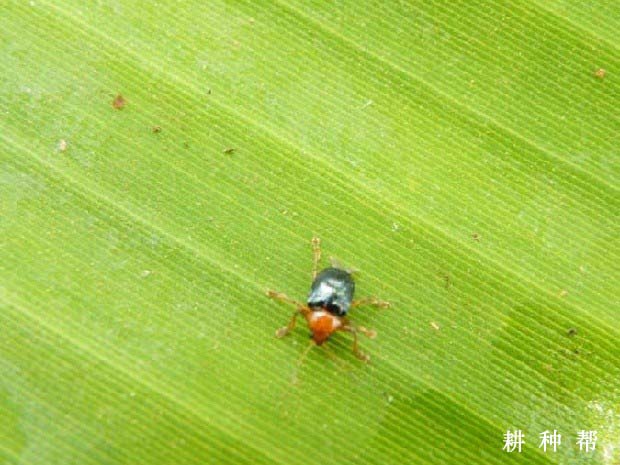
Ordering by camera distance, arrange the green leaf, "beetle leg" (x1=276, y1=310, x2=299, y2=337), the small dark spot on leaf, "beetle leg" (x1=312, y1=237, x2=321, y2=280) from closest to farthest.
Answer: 1. the green leaf
2. "beetle leg" (x1=276, y1=310, x2=299, y2=337)
3. "beetle leg" (x1=312, y1=237, x2=321, y2=280)
4. the small dark spot on leaf

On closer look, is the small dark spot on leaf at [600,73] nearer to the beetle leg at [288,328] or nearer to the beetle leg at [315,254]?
the beetle leg at [315,254]

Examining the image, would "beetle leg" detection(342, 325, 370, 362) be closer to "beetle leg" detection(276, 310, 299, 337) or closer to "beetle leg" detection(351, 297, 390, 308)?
"beetle leg" detection(351, 297, 390, 308)

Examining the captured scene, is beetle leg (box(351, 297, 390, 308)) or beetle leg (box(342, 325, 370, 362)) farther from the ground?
beetle leg (box(351, 297, 390, 308))

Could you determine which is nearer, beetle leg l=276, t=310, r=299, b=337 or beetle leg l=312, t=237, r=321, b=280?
beetle leg l=276, t=310, r=299, b=337

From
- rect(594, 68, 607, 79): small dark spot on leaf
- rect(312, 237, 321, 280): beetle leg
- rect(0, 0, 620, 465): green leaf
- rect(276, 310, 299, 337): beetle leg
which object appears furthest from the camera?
rect(594, 68, 607, 79): small dark spot on leaf

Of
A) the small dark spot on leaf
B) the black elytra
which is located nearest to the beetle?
the black elytra

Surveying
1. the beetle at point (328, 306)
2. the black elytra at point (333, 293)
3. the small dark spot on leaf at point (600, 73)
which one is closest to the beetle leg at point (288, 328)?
the beetle at point (328, 306)

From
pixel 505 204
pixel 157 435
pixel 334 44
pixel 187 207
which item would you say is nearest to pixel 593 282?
pixel 505 204

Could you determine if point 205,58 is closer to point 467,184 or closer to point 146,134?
point 146,134
